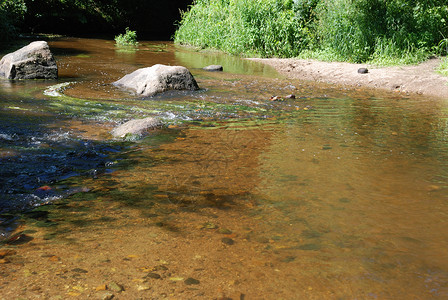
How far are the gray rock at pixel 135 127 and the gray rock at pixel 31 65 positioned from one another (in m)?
4.92

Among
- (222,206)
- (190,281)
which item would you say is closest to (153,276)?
(190,281)

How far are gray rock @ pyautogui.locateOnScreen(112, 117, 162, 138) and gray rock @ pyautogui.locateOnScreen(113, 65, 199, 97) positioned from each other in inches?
102

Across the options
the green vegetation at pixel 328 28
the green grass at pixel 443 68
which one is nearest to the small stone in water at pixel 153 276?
the green grass at pixel 443 68

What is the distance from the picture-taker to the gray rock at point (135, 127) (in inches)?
199

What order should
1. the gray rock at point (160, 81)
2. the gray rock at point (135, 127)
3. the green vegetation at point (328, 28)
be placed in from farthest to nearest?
the green vegetation at point (328, 28), the gray rock at point (160, 81), the gray rock at point (135, 127)

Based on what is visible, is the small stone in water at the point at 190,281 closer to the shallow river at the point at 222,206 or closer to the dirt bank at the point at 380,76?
the shallow river at the point at 222,206

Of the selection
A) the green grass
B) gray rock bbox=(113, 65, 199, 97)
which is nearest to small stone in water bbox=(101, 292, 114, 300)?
gray rock bbox=(113, 65, 199, 97)

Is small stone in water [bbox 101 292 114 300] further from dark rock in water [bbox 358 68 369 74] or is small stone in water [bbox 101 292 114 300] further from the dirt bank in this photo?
dark rock in water [bbox 358 68 369 74]

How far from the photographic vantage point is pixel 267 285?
226cm

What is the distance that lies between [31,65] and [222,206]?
7661 millimetres

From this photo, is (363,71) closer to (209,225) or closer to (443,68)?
(443,68)

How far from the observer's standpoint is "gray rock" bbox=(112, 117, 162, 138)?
5066 millimetres

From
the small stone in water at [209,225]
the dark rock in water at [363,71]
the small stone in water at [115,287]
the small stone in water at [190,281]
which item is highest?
the dark rock in water at [363,71]

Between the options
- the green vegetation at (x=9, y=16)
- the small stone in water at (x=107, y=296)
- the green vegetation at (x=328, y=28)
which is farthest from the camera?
the green vegetation at (x=9, y=16)
